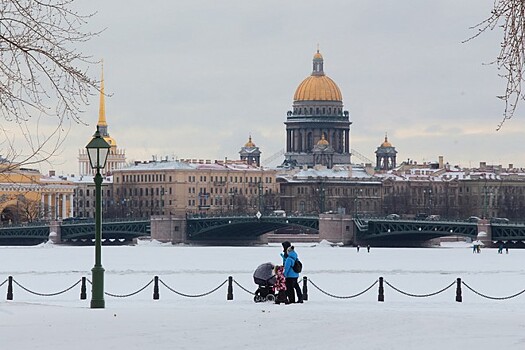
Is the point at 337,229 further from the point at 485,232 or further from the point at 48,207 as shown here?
the point at 48,207

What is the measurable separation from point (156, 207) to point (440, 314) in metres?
143

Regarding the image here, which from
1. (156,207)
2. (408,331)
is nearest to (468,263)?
(408,331)

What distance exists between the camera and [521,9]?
62.0ft

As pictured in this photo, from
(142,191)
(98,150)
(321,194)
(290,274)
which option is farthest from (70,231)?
(98,150)

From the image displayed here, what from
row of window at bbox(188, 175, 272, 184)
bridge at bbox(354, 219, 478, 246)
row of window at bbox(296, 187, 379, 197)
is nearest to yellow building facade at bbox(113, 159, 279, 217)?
row of window at bbox(188, 175, 272, 184)

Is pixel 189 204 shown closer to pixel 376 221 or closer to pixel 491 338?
pixel 376 221

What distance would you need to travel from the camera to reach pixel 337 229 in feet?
352

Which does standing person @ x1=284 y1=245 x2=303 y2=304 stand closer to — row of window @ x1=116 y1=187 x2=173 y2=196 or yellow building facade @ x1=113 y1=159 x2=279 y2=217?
yellow building facade @ x1=113 y1=159 x2=279 y2=217

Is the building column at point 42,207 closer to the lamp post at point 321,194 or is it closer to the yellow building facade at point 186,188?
the yellow building facade at point 186,188

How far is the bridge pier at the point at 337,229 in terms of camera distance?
10712 cm

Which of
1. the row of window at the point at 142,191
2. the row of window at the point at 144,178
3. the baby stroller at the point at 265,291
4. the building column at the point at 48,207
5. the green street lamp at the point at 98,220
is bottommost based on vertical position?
the baby stroller at the point at 265,291

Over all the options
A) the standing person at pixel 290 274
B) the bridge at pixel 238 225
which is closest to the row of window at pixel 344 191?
the bridge at pixel 238 225

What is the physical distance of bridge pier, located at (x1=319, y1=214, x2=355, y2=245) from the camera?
10712cm

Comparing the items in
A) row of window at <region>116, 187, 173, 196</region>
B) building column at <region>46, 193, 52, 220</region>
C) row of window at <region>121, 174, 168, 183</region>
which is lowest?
building column at <region>46, 193, 52, 220</region>
